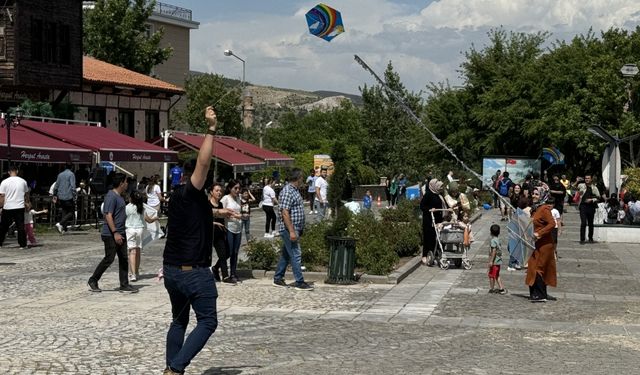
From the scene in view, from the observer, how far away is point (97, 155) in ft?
96.9

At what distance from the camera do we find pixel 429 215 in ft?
58.5

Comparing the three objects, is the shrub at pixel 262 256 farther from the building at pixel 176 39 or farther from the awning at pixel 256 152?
→ the building at pixel 176 39

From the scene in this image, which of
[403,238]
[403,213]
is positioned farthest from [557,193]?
[403,238]

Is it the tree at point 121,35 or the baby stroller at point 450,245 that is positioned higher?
the tree at point 121,35

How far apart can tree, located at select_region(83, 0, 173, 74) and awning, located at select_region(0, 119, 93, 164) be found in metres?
24.2

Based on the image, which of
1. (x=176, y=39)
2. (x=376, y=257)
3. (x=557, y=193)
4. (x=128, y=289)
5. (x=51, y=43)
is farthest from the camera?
(x=176, y=39)

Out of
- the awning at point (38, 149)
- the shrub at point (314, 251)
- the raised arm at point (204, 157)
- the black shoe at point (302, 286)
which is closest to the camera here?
the raised arm at point (204, 157)

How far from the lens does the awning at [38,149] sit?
25.5 meters

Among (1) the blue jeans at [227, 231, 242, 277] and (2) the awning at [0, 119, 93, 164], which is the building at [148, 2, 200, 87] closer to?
(2) the awning at [0, 119, 93, 164]

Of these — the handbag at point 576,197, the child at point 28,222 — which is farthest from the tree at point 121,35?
the child at point 28,222

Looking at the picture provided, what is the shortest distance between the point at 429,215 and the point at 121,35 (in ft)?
127

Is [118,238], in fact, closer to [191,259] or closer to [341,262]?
[341,262]

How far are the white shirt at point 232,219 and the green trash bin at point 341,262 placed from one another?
1.41m

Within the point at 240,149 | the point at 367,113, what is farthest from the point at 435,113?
the point at 240,149
